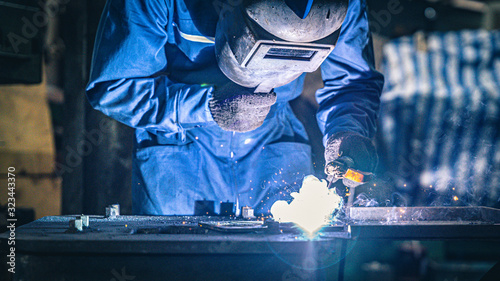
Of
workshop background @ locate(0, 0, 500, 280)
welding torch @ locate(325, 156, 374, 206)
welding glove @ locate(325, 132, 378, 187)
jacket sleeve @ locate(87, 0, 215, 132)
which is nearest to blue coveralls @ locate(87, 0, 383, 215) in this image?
jacket sleeve @ locate(87, 0, 215, 132)

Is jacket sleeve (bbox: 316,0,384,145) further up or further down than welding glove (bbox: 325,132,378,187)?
further up

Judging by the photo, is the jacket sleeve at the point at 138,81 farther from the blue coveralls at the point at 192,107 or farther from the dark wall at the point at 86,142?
the dark wall at the point at 86,142

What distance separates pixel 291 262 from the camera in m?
0.96

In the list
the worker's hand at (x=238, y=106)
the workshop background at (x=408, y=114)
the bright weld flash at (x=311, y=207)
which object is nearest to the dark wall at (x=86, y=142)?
the workshop background at (x=408, y=114)

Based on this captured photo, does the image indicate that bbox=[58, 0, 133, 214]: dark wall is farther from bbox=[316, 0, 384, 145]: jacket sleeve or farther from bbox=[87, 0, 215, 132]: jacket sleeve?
bbox=[316, 0, 384, 145]: jacket sleeve

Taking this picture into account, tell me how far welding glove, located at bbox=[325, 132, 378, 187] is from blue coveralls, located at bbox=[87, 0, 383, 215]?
12cm

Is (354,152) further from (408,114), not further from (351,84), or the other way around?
(408,114)

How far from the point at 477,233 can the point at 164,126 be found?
1244 millimetres

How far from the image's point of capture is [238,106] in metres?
1.63

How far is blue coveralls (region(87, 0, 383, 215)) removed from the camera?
1.79 meters

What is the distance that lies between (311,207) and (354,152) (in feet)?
1.08

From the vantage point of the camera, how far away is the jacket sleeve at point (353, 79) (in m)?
1.97

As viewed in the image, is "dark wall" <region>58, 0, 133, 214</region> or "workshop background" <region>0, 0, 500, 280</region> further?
"dark wall" <region>58, 0, 133, 214</region>

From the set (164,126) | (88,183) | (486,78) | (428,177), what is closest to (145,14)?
(164,126)
